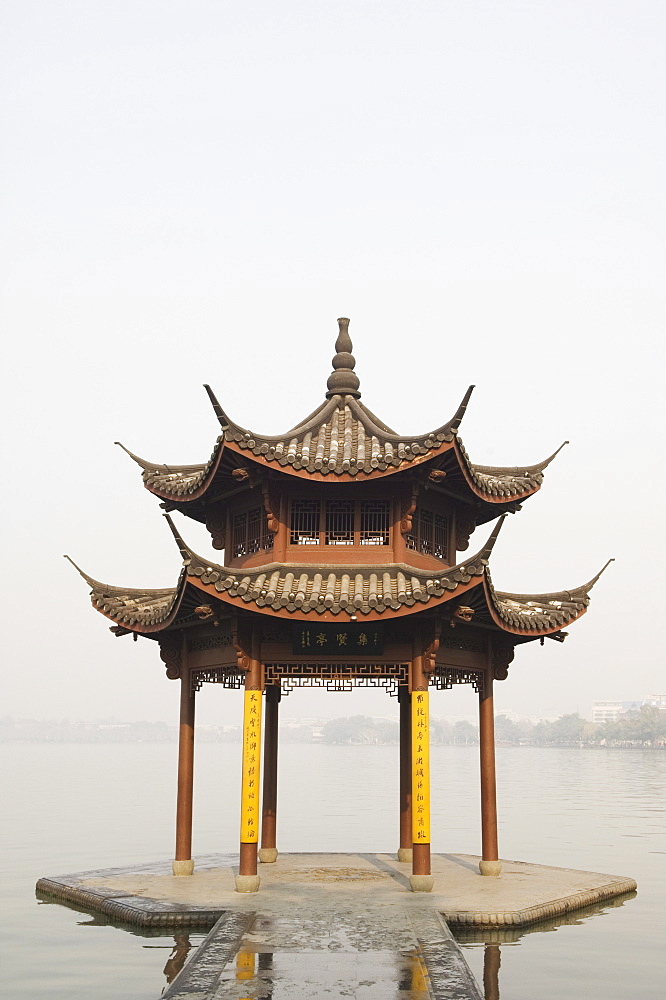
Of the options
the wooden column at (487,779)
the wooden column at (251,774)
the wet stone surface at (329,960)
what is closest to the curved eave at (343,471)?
the wooden column at (251,774)

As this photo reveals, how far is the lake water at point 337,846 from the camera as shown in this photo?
14930 mm

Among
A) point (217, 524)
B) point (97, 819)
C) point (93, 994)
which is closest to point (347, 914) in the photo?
point (93, 994)

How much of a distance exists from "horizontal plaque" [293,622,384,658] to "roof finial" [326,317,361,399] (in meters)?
5.90

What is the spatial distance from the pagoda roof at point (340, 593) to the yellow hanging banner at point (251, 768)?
6.67 ft

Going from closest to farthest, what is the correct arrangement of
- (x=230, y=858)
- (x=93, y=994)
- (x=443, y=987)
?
(x=443, y=987)
(x=93, y=994)
(x=230, y=858)

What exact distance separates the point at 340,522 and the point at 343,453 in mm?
1324

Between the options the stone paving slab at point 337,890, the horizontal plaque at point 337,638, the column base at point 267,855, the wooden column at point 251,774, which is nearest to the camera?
the stone paving slab at point 337,890

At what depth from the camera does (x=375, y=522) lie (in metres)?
19.9

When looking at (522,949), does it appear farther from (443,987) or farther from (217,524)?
(217,524)

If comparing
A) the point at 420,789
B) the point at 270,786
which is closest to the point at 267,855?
the point at 270,786

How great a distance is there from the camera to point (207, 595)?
1792 centimetres

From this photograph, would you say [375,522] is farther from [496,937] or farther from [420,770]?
[496,937]

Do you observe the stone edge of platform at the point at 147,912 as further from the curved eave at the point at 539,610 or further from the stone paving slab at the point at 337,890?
the curved eave at the point at 539,610

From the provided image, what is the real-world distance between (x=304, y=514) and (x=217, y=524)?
2763 millimetres
